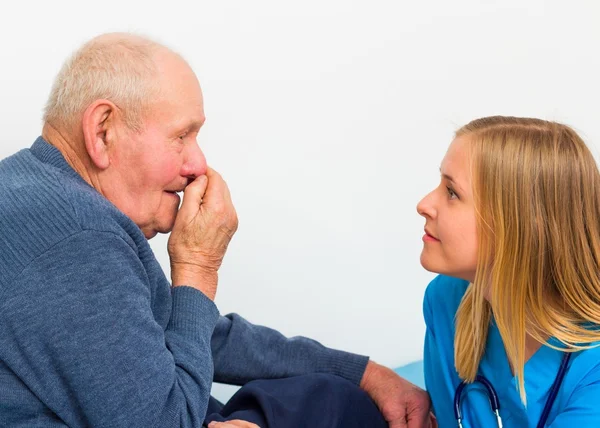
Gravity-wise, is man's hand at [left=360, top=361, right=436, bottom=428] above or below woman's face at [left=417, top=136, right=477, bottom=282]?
below

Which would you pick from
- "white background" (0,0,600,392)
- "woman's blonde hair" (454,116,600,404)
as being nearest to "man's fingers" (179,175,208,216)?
"woman's blonde hair" (454,116,600,404)

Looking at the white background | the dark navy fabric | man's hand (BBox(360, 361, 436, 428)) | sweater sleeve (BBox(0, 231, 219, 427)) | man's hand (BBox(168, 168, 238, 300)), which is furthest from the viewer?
the white background

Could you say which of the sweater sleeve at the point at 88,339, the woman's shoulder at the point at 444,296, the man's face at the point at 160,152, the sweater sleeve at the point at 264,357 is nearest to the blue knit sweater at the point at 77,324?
the sweater sleeve at the point at 88,339

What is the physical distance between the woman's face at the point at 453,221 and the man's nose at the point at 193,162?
1.48 ft

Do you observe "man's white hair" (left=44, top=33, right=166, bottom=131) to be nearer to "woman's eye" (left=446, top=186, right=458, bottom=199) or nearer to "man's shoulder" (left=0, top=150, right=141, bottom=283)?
"man's shoulder" (left=0, top=150, right=141, bottom=283)

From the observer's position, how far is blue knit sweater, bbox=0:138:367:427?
4.93 feet

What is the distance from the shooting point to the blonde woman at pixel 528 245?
6.08 ft

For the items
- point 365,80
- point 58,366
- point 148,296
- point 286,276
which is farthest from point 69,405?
point 365,80

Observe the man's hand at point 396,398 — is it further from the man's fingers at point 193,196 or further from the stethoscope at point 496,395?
the man's fingers at point 193,196

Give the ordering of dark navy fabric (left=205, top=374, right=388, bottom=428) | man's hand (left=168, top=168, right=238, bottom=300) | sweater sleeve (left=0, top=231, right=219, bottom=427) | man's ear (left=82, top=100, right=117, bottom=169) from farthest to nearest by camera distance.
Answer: dark navy fabric (left=205, top=374, right=388, bottom=428) → man's hand (left=168, top=168, right=238, bottom=300) → man's ear (left=82, top=100, right=117, bottom=169) → sweater sleeve (left=0, top=231, right=219, bottom=427)

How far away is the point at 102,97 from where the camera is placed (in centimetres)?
170

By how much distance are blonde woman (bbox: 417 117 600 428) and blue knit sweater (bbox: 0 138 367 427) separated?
0.62 metres

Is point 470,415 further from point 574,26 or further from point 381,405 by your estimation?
point 574,26

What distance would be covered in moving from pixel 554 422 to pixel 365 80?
5.12 ft
